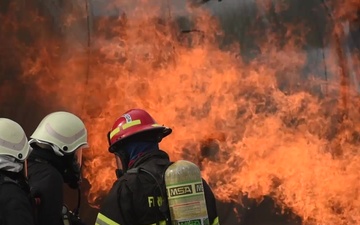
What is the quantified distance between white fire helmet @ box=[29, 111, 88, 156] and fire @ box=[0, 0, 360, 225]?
218 centimetres

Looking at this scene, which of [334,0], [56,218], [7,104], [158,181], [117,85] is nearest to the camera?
[158,181]

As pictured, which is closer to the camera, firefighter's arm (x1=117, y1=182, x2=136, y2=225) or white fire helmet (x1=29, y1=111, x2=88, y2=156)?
firefighter's arm (x1=117, y1=182, x2=136, y2=225)

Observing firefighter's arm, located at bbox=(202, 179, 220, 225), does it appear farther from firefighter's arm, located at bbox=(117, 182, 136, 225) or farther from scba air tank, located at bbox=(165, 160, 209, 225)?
firefighter's arm, located at bbox=(117, 182, 136, 225)

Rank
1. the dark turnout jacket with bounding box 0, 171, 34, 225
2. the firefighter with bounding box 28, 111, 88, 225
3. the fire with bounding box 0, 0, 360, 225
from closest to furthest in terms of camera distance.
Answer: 1. the dark turnout jacket with bounding box 0, 171, 34, 225
2. the firefighter with bounding box 28, 111, 88, 225
3. the fire with bounding box 0, 0, 360, 225

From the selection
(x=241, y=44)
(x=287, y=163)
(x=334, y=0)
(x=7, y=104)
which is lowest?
(x=287, y=163)

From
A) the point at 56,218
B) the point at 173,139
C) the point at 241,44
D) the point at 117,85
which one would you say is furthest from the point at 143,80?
the point at 56,218

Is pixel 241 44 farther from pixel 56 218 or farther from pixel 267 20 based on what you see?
pixel 56 218

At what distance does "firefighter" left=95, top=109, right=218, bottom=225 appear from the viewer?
2.73m

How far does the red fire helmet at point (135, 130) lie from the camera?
3002 mm

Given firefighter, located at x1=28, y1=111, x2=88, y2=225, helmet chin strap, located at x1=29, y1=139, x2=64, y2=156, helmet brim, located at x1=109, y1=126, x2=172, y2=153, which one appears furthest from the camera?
helmet chin strap, located at x1=29, y1=139, x2=64, y2=156

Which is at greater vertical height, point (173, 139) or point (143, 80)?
point (143, 80)

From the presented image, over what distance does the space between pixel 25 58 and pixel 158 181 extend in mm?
3798

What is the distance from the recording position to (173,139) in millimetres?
6539

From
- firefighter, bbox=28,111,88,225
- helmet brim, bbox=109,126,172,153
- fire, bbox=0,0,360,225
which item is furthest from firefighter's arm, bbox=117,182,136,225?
fire, bbox=0,0,360,225
